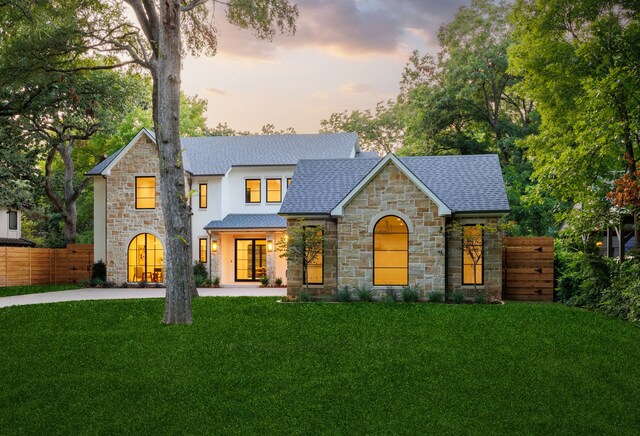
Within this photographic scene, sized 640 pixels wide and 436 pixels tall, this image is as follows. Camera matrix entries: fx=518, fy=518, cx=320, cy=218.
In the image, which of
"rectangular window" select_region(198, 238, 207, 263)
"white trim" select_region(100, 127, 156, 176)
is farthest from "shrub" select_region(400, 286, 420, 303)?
"white trim" select_region(100, 127, 156, 176)

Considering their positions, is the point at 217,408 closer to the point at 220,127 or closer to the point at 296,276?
the point at 296,276

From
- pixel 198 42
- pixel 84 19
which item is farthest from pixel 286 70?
pixel 84 19

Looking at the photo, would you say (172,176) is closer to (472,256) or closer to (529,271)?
(472,256)

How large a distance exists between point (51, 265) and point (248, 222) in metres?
11.5

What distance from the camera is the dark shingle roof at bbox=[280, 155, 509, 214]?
18.0 meters

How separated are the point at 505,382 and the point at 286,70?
1963 centimetres

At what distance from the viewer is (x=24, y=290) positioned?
23.2 meters

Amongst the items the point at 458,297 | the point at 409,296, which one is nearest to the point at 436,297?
the point at 458,297

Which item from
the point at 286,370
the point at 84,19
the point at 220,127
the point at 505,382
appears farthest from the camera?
the point at 220,127

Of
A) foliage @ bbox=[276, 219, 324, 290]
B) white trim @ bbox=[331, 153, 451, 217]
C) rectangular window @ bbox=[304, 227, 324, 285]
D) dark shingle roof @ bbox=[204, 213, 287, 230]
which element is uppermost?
white trim @ bbox=[331, 153, 451, 217]

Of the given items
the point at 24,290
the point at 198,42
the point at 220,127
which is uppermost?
the point at 220,127

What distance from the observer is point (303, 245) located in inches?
695

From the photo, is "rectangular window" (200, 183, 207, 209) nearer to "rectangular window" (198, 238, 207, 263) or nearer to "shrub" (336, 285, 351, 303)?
"rectangular window" (198, 238, 207, 263)

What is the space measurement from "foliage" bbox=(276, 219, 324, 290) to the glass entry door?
9158mm
